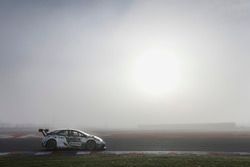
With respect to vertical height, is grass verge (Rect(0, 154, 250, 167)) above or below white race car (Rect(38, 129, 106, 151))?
below

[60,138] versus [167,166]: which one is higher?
[60,138]

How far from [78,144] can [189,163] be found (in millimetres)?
10997

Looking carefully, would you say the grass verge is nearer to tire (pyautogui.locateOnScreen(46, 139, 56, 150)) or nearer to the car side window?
tire (pyautogui.locateOnScreen(46, 139, 56, 150))

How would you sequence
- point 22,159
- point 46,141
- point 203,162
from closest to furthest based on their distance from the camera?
point 203,162 < point 22,159 < point 46,141

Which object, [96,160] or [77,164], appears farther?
[96,160]

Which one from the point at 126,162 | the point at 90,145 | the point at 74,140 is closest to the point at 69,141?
the point at 74,140

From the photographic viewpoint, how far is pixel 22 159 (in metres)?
19.1

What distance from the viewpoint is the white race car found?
25.8 meters

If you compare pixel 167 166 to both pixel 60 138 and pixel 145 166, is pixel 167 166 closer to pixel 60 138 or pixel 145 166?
pixel 145 166

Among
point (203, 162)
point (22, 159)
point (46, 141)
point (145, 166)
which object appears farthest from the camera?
point (46, 141)

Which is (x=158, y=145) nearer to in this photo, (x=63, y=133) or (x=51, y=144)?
(x=63, y=133)

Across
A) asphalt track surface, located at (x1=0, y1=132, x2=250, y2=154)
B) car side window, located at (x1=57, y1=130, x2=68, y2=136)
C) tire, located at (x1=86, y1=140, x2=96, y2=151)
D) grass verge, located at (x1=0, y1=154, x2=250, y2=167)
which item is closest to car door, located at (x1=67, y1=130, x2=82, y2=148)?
car side window, located at (x1=57, y1=130, x2=68, y2=136)

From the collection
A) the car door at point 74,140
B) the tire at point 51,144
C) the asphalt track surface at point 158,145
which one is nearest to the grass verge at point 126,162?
the asphalt track surface at point 158,145

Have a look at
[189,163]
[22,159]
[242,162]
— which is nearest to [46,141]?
[22,159]
